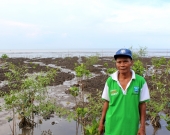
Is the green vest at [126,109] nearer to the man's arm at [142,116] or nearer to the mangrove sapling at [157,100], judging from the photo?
the man's arm at [142,116]

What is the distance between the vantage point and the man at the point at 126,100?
260 centimetres

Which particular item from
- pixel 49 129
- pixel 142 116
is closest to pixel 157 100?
pixel 49 129

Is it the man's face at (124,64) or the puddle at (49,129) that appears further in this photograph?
the puddle at (49,129)

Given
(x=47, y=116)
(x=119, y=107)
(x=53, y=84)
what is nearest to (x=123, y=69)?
(x=119, y=107)

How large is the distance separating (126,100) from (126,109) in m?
0.11

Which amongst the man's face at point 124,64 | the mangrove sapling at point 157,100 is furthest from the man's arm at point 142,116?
the mangrove sapling at point 157,100

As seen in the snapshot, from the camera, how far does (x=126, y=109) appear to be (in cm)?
260

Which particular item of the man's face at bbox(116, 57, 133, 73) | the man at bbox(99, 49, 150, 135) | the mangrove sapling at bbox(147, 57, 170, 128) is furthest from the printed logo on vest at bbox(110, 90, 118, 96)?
the mangrove sapling at bbox(147, 57, 170, 128)

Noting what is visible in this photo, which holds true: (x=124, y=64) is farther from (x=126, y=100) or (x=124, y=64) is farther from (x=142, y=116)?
(x=142, y=116)

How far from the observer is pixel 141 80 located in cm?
262

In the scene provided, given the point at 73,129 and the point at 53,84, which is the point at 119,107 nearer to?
the point at 73,129

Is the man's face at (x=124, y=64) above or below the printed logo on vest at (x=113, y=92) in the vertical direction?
above

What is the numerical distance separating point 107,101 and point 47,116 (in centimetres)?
467

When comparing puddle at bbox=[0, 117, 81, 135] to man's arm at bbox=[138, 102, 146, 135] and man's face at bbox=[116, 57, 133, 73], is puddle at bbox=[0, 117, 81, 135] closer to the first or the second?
man's arm at bbox=[138, 102, 146, 135]
